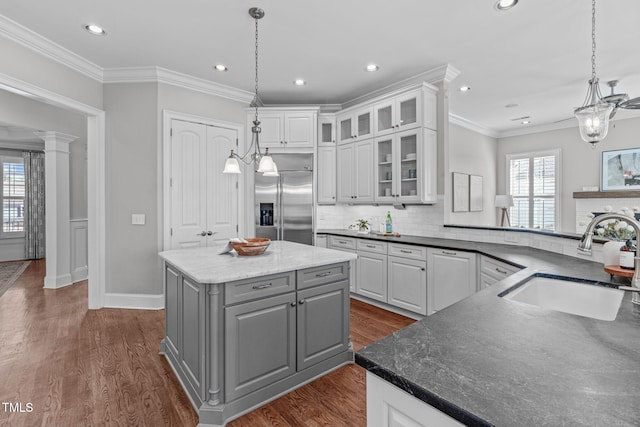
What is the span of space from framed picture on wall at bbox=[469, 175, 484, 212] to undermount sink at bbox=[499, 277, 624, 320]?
4.41 meters

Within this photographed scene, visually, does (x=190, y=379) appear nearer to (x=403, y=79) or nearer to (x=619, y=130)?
(x=403, y=79)

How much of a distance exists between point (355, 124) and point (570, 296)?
3338 millimetres

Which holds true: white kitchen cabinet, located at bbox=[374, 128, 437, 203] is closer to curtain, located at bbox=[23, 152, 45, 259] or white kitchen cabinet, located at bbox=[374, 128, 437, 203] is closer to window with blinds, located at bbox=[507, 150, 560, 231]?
window with blinds, located at bbox=[507, 150, 560, 231]

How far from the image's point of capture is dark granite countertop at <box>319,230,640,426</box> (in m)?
0.63

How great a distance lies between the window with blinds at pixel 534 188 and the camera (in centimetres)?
614

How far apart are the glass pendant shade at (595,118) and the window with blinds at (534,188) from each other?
430cm

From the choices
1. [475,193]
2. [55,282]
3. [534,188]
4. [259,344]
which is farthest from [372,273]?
[55,282]

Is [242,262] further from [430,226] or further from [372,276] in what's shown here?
[430,226]

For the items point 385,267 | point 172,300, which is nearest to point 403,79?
point 385,267

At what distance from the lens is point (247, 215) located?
14.8 ft

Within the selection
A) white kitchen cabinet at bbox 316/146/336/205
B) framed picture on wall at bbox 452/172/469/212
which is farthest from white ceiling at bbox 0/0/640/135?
framed picture on wall at bbox 452/172/469/212

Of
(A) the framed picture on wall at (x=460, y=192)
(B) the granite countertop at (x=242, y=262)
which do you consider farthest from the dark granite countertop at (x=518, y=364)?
(A) the framed picture on wall at (x=460, y=192)

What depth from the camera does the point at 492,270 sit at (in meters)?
2.76

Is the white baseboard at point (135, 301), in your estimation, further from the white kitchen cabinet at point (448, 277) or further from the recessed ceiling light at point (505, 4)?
the recessed ceiling light at point (505, 4)
